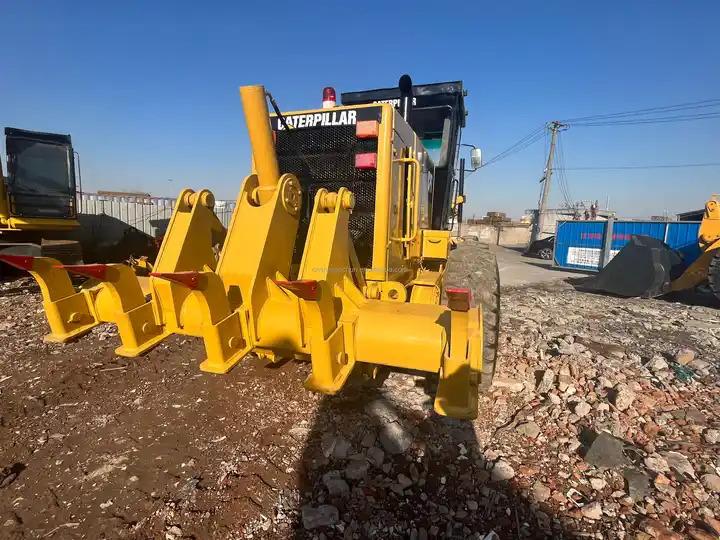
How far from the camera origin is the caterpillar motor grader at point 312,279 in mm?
2279

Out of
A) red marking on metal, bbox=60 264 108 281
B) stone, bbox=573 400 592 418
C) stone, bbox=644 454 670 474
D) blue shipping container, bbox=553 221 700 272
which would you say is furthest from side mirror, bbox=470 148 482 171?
blue shipping container, bbox=553 221 700 272

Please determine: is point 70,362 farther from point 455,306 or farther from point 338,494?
point 455,306

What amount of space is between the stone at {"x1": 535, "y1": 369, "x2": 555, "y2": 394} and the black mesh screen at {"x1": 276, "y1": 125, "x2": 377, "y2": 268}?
211cm

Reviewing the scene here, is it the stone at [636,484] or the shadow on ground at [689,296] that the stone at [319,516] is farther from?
the shadow on ground at [689,296]

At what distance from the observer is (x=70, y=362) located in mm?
4395

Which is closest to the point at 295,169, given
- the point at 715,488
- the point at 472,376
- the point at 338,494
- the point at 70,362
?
the point at 472,376

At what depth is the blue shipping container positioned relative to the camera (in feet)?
40.6

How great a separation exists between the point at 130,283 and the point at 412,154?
279 cm

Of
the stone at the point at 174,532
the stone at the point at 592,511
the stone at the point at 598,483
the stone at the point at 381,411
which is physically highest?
the stone at the point at 381,411

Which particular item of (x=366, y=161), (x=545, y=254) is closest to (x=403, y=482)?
(x=366, y=161)

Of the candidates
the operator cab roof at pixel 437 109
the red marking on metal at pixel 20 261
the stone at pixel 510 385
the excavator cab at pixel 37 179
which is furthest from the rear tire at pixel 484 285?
the excavator cab at pixel 37 179

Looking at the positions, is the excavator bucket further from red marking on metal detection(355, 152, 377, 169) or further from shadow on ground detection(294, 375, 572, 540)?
red marking on metal detection(355, 152, 377, 169)

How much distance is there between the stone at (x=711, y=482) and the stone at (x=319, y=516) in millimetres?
2426

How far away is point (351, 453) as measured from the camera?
2.70m
